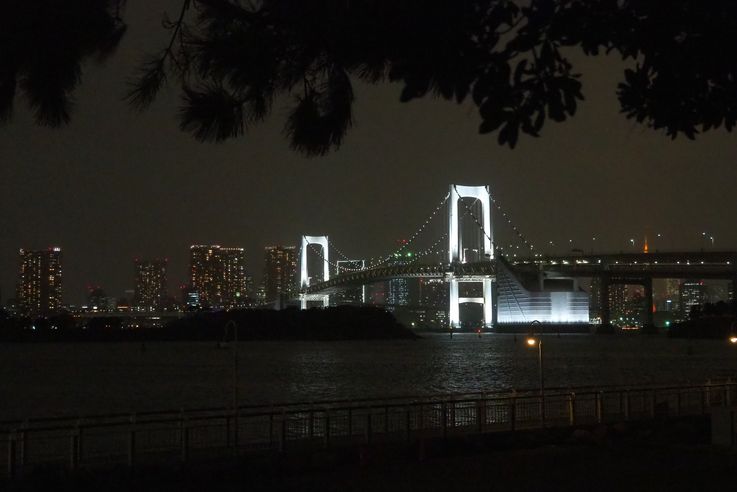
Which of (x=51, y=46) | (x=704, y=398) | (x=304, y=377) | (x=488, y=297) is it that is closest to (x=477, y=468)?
(x=704, y=398)

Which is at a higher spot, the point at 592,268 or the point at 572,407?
the point at 592,268

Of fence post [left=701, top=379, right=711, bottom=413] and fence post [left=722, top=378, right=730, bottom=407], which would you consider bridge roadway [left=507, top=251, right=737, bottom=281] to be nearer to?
fence post [left=701, top=379, right=711, bottom=413]

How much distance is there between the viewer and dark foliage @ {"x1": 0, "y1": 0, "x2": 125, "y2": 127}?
4.00m

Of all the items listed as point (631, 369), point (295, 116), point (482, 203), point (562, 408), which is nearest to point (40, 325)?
point (482, 203)

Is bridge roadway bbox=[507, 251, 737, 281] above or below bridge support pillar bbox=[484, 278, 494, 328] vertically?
above

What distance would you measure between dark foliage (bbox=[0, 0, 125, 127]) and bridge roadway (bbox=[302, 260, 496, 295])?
3102 inches

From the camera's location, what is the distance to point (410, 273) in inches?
3332

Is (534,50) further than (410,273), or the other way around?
(410,273)

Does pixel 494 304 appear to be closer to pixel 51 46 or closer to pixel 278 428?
pixel 278 428

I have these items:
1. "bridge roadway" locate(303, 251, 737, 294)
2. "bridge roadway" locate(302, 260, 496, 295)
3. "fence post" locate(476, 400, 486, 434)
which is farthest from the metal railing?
"bridge roadway" locate(303, 251, 737, 294)

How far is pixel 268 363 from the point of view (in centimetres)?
5738

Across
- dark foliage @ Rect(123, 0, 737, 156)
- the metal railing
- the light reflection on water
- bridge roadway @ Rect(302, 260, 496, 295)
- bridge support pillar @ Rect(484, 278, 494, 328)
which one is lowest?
the light reflection on water

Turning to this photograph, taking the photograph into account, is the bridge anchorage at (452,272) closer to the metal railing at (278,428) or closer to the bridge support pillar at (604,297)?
the bridge support pillar at (604,297)

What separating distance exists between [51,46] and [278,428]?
11.5m
